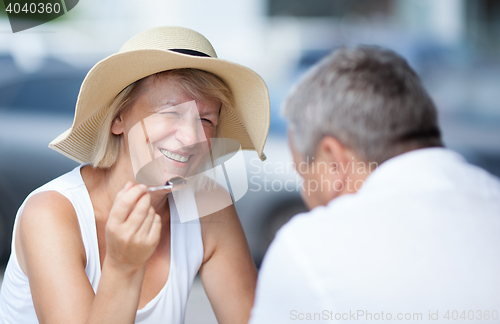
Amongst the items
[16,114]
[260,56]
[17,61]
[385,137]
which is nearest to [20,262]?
[385,137]

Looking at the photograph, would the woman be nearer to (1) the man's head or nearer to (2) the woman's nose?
(2) the woman's nose

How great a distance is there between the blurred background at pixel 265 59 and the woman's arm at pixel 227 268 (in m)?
0.26

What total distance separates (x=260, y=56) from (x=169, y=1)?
1130 millimetres

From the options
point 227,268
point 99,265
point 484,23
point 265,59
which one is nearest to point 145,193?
point 99,265

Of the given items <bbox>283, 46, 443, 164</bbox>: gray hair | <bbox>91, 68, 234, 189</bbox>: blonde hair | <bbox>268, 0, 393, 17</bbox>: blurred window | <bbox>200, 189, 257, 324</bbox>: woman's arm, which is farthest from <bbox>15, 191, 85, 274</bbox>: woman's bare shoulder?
<bbox>268, 0, 393, 17</bbox>: blurred window

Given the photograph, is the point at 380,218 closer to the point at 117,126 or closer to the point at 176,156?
the point at 176,156

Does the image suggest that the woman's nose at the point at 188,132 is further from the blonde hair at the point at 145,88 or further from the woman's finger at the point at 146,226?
the woman's finger at the point at 146,226

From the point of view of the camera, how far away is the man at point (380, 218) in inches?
30.5

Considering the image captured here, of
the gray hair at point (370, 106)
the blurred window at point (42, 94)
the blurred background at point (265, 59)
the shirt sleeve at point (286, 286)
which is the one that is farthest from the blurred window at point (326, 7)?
the shirt sleeve at point (286, 286)

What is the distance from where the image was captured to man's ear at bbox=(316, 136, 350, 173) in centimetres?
89

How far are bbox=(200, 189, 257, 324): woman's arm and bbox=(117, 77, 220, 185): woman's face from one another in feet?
0.77

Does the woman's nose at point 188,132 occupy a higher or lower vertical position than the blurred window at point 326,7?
higher

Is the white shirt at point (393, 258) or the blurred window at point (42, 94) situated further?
the blurred window at point (42, 94)

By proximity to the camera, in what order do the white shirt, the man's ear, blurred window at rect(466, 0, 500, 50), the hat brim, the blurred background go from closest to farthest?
the white shirt, the man's ear, the hat brim, the blurred background, blurred window at rect(466, 0, 500, 50)
